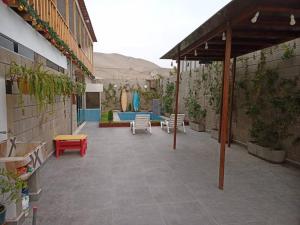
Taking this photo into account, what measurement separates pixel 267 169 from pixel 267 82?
2141 mm

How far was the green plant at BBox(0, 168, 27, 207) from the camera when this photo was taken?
6.62ft

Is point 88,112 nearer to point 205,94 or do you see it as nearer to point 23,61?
point 205,94

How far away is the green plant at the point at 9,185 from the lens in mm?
2018

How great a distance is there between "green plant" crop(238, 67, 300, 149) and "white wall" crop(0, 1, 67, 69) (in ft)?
16.7

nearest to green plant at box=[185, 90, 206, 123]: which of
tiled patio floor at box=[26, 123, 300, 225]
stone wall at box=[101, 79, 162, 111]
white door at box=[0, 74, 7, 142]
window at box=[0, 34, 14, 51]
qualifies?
tiled patio floor at box=[26, 123, 300, 225]

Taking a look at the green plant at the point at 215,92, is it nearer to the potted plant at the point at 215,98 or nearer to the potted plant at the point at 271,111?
the potted plant at the point at 215,98

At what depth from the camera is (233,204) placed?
3025 mm

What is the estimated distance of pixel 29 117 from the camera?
392 cm

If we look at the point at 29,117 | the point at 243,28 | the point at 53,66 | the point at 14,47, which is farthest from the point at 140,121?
the point at 14,47

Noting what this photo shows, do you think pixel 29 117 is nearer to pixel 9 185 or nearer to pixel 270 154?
pixel 9 185

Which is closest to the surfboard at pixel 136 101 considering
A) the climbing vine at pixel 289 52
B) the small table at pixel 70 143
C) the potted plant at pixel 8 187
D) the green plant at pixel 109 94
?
the green plant at pixel 109 94

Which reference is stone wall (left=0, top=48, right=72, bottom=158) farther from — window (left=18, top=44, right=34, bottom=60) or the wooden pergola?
the wooden pergola

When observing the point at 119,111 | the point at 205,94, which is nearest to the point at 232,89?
the point at 205,94

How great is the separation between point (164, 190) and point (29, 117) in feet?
9.00
